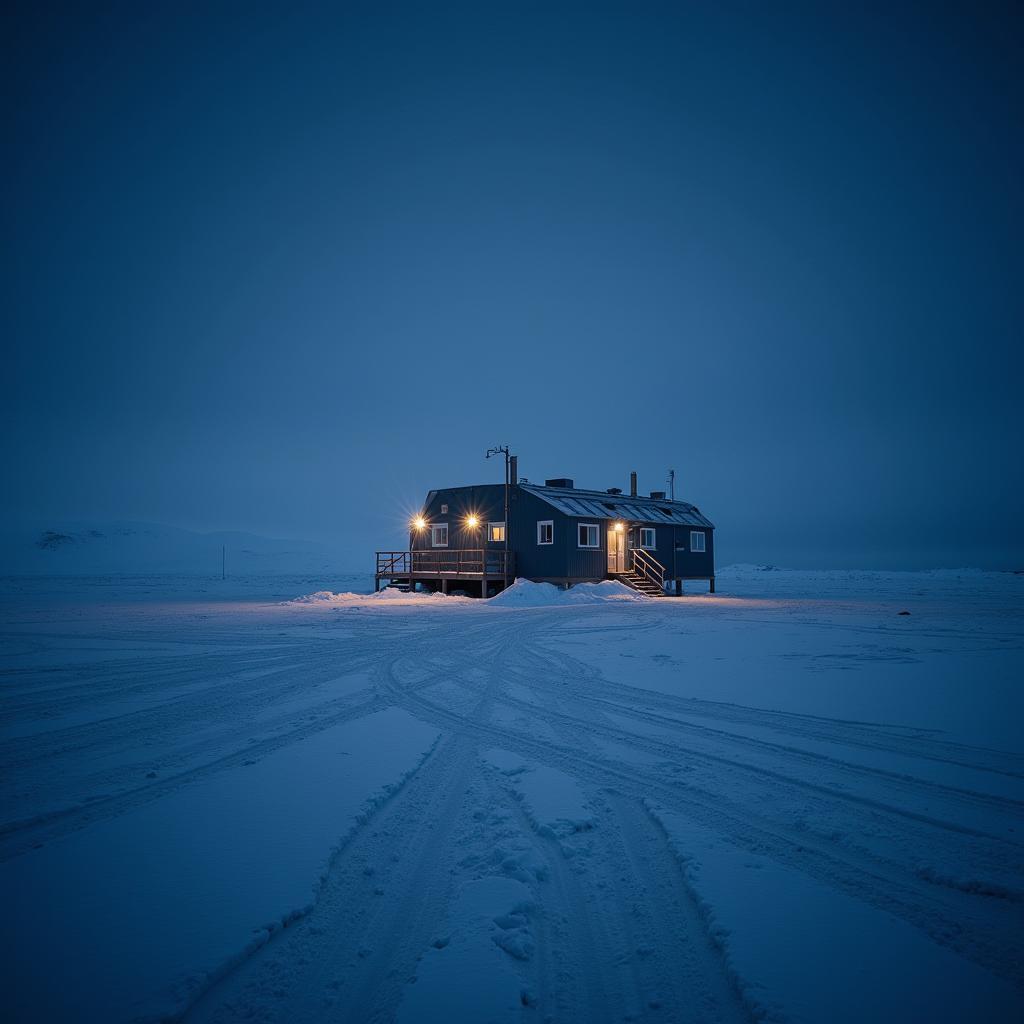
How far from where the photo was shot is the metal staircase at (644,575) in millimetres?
30938

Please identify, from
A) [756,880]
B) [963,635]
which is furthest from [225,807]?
[963,635]

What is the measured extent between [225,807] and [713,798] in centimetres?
401

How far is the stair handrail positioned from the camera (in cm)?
3184

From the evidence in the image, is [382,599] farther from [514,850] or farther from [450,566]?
[514,850]

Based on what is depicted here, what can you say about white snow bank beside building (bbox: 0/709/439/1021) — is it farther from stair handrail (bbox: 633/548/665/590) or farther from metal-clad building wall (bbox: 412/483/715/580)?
stair handrail (bbox: 633/548/665/590)

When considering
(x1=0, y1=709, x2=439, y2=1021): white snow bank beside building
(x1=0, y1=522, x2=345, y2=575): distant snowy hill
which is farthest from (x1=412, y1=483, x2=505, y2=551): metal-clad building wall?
(x1=0, y1=522, x2=345, y2=575): distant snowy hill

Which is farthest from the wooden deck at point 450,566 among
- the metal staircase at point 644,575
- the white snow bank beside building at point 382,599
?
the metal staircase at point 644,575

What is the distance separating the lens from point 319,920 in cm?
306

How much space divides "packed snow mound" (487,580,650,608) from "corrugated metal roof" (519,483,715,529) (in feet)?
14.0

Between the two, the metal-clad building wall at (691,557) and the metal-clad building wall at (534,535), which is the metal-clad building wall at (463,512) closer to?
the metal-clad building wall at (534,535)

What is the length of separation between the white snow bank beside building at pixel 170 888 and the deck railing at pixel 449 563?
23176 mm

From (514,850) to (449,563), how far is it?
2682 cm

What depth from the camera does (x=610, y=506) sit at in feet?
108

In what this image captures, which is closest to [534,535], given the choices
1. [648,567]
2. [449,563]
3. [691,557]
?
[449,563]
